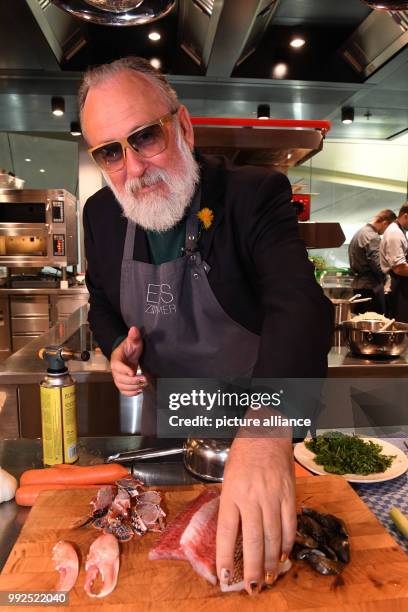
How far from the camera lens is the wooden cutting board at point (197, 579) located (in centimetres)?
63

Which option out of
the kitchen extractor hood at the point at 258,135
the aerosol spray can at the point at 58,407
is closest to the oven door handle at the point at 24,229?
the kitchen extractor hood at the point at 258,135

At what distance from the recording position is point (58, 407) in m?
0.98

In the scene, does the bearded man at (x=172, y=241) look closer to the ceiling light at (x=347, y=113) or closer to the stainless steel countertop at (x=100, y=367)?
the stainless steel countertop at (x=100, y=367)

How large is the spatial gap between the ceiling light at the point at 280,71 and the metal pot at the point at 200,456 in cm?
348

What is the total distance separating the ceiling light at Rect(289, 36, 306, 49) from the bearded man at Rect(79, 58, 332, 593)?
8.46ft

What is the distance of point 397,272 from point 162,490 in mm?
4216

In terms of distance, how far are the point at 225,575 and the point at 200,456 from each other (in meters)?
0.35

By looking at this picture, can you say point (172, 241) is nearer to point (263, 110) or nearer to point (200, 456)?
point (200, 456)

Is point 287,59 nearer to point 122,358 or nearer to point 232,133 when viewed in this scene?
point 232,133

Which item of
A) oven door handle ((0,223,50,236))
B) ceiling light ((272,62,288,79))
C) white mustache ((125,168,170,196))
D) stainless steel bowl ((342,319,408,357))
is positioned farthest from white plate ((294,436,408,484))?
oven door handle ((0,223,50,236))

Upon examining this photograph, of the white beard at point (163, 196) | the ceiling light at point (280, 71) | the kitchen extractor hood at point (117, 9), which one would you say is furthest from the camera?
the ceiling light at point (280, 71)

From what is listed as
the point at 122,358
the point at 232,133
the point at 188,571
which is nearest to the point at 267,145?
the point at 232,133

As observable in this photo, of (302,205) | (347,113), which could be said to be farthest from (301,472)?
(347,113)

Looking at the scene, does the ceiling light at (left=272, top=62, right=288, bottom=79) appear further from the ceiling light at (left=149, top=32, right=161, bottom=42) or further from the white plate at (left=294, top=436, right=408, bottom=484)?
the white plate at (left=294, top=436, right=408, bottom=484)
